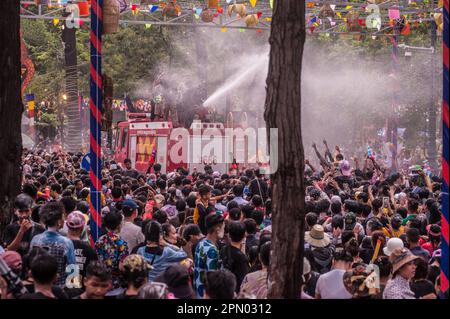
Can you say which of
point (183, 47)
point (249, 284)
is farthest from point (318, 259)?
point (183, 47)

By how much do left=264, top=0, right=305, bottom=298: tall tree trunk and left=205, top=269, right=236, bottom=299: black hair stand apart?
367 mm

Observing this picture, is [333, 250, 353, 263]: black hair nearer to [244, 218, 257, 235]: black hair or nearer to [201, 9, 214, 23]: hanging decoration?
[244, 218, 257, 235]: black hair

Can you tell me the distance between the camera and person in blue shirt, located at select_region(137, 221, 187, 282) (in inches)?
296

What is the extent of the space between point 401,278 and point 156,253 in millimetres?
2406

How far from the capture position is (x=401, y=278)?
6906 millimetres

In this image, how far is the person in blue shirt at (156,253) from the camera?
7520 mm

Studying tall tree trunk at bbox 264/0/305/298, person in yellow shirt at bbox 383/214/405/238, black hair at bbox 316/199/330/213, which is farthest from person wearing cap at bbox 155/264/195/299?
black hair at bbox 316/199/330/213

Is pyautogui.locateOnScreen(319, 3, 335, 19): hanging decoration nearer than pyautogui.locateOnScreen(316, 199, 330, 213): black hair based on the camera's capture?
No

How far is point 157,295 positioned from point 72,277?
1894 mm

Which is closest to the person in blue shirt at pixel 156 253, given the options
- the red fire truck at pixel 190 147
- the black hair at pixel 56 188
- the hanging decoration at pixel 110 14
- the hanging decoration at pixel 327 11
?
the hanging decoration at pixel 110 14

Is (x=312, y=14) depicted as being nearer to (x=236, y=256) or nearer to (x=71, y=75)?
(x=71, y=75)

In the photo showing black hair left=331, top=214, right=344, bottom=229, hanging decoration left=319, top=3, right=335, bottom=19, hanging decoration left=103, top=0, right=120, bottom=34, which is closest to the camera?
hanging decoration left=103, top=0, right=120, bottom=34
